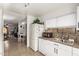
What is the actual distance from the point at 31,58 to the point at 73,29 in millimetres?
2435

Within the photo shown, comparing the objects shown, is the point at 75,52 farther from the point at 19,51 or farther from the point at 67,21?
the point at 19,51

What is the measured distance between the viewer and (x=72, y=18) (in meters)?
2.91

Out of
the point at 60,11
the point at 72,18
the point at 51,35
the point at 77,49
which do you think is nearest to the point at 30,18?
the point at 51,35

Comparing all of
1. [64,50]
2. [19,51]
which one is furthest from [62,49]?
[19,51]

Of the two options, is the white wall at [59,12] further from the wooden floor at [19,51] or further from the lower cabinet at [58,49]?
the wooden floor at [19,51]

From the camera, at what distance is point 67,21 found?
3.17 metres

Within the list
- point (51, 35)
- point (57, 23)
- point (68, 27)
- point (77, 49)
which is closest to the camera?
point (77, 49)

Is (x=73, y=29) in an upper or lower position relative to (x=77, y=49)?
upper

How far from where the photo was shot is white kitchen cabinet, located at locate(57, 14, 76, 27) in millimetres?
2866

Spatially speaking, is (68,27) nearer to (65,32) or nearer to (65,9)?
(65,32)

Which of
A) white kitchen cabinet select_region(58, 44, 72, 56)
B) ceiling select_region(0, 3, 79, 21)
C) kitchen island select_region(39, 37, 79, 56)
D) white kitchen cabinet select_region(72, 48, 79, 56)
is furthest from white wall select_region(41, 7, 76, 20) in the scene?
white kitchen cabinet select_region(72, 48, 79, 56)

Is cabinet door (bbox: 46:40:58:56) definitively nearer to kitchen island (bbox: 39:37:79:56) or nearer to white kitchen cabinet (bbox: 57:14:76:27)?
kitchen island (bbox: 39:37:79:56)

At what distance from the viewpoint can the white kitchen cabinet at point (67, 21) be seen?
2.87m

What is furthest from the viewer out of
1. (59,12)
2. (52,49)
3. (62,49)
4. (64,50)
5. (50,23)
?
(50,23)
